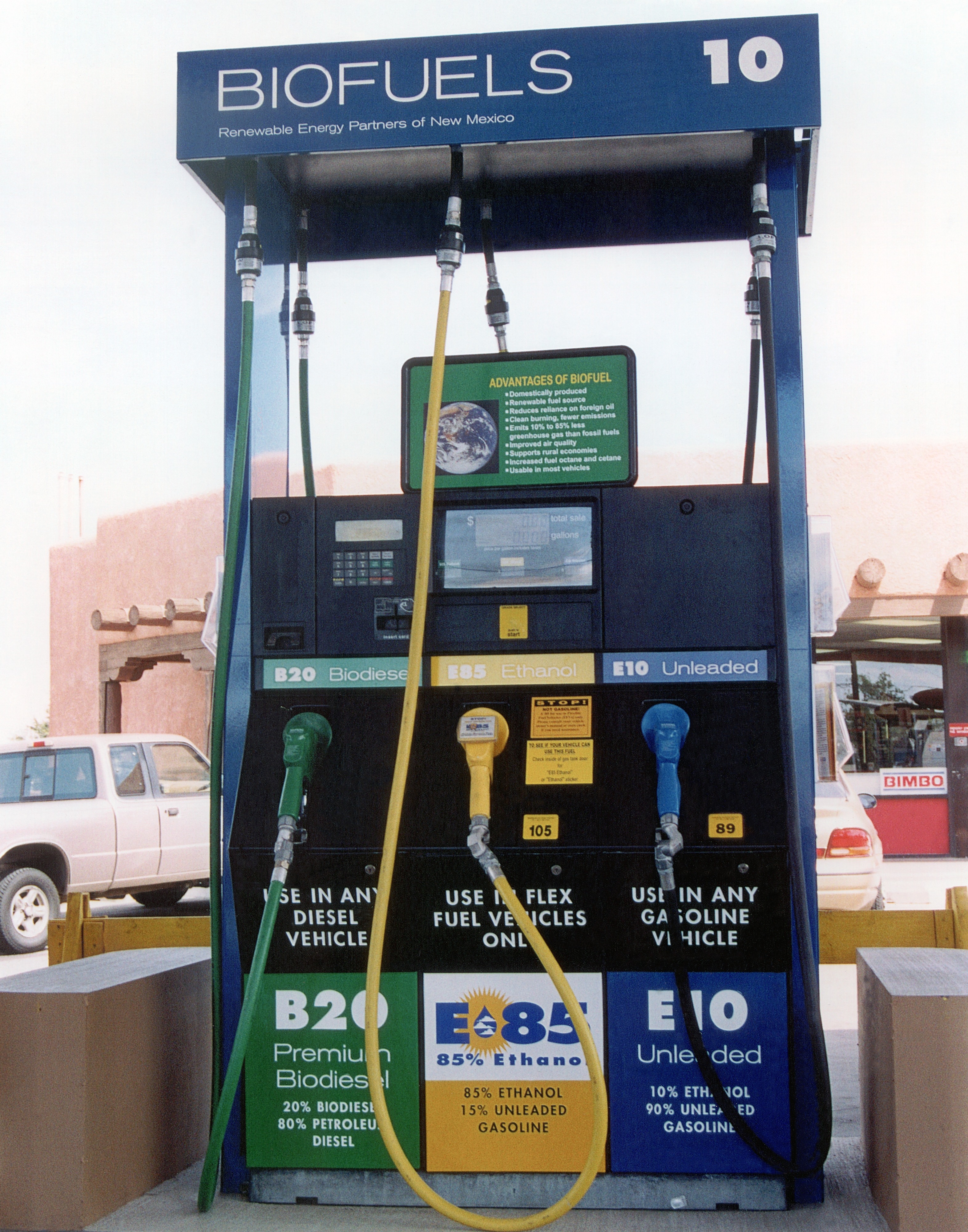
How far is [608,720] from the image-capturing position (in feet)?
9.87

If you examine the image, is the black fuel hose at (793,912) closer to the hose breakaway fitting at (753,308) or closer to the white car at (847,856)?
the hose breakaway fitting at (753,308)

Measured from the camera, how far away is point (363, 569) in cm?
317

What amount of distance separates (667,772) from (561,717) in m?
0.31

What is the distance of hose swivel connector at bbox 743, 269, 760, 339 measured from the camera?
136 inches

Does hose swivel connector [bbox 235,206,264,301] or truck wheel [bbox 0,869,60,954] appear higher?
hose swivel connector [bbox 235,206,264,301]

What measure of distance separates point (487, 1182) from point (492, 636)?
1.29 m

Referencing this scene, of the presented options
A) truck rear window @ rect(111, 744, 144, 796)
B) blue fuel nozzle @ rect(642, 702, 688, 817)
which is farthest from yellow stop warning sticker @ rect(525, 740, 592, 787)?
truck rear window @ rect(111, 744, 144, 796)

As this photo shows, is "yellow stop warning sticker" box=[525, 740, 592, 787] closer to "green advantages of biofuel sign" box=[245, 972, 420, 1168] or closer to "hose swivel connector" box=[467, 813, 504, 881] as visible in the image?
"hose swivel connector" box=[467, 813, 504, 881]

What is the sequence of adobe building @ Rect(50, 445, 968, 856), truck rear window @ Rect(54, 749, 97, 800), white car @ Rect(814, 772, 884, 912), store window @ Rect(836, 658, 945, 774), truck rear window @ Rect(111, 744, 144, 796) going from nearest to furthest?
1. white car @ Rect(814, 772, 884, 912)
2. truck rear window @ Rect(54, 749, 97, 800)
3. truck rear window @ Rect(111, 744, 144, 796)
4. adobe building @ Rect(50, 445, 968, 856)
5. store window @ Rect(836, 658, 945, 774)

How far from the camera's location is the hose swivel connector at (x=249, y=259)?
3.19 metres

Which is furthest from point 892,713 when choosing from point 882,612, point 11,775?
point 11,775

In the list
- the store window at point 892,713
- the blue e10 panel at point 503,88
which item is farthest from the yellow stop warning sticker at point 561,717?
the store window at point 892,713

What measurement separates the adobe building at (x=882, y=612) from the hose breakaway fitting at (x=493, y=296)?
37.3 feet

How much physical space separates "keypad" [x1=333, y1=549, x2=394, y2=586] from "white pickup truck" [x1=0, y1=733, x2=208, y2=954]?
768cm
